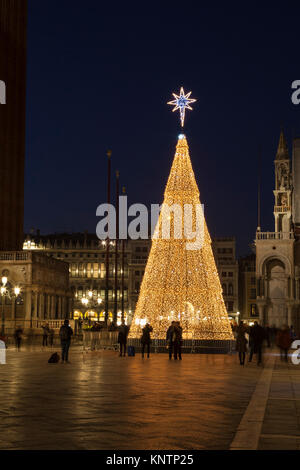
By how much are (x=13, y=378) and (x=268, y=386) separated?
19.7 ft

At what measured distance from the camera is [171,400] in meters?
12.2

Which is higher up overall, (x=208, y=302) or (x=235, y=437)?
(x=208, y=302)

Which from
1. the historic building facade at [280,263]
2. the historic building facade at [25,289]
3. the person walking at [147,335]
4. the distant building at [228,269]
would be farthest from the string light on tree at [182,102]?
the distant building at [228,269]

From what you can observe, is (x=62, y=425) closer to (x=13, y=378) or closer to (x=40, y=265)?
(x=13, y=378)

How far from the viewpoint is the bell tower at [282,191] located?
69.1m

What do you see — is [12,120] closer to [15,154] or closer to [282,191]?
[15,154]

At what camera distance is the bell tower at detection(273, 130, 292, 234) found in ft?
227

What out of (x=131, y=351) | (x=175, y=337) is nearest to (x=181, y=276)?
(x=175, y=337)

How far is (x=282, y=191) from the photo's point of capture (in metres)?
70.9

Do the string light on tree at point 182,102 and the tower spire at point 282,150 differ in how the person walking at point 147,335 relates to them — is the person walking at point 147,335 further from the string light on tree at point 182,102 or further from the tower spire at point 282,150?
the tower spire at point 282,150

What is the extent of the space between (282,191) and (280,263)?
7519 mm

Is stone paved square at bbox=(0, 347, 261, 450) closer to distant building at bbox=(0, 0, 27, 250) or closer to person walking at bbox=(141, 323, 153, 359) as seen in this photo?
person walking at bbox=(141, 323, 153, 359)

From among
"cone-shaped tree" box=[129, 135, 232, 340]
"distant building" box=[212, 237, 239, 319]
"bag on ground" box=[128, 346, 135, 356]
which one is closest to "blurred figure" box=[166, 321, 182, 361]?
"cone-shaped tree" box=[129, 135, 232, 340]

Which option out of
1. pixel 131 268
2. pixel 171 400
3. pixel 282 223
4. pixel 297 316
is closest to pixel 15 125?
pixel 282 223
